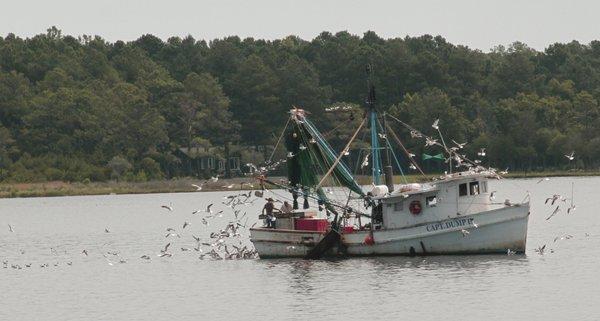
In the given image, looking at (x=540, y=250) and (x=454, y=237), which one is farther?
(x=540, y=250)

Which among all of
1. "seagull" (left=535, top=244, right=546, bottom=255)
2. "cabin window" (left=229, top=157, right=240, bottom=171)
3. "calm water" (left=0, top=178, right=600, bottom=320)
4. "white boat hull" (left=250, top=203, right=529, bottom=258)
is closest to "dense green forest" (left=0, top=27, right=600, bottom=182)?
"cabin window" (left=229, top=157, right=240, bottom=171)

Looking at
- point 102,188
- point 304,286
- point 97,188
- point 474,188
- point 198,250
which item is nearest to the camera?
point 304,286

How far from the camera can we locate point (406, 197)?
61.5 m

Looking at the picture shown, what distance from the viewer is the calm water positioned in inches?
1967

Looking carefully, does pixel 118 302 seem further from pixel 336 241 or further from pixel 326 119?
pixel 326 119

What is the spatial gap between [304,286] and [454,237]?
7785 mm

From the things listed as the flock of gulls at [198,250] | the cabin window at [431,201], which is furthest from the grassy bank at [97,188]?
the cabin window at [431,201]

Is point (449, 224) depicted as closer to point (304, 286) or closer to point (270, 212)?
point (304, 286)

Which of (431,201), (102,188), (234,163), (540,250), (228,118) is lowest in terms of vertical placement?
(540,250)

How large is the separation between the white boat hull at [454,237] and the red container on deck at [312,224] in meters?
0.68

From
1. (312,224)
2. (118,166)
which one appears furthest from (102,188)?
(312,224)

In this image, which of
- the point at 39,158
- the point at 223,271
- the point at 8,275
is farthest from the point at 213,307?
the point at 39,158

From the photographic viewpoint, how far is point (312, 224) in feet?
211

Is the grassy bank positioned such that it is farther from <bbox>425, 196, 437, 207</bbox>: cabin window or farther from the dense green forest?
<bbox>425, 196, 437, 207</bbox>: cabin window
